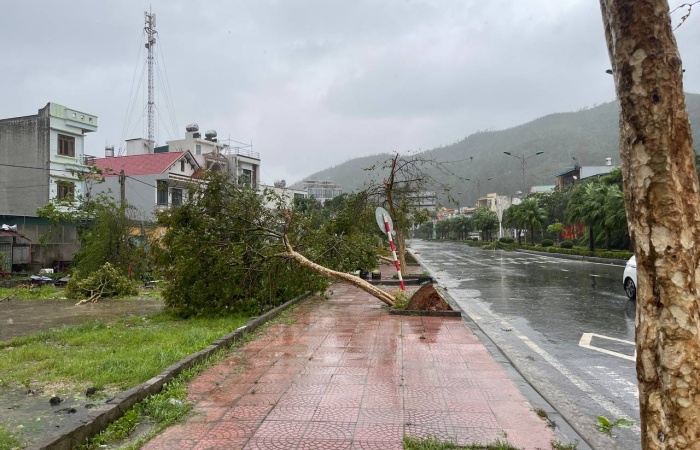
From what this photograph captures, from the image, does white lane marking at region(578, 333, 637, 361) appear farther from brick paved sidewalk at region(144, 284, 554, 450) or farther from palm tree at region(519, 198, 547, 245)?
palm tree at region(519, 198, 547, 245)

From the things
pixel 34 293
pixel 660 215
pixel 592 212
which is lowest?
pixel 34 293

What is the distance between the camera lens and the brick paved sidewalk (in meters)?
3.98

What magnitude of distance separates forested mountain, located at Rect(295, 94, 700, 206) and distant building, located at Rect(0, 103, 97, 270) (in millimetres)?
83347

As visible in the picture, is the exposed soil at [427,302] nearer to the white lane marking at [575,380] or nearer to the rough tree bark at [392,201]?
the white lane marking at [575,380]

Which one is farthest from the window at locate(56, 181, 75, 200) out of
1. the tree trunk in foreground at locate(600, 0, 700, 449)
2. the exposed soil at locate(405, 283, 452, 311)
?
the tree trunk in foreground at locate(600, 0, 700, 449)

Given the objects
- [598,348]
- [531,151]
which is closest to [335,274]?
[598,348]

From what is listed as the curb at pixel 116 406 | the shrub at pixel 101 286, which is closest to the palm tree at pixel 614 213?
the shrub at pixel 101 286

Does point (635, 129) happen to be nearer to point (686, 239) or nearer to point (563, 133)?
point (686, 239)

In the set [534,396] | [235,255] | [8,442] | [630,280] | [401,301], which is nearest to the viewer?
[8,442]

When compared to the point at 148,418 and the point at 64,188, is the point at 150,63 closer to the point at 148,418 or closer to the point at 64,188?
the point at 64,188

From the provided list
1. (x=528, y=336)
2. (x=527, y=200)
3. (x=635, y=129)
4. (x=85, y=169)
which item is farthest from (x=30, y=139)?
(x=527, y=200)

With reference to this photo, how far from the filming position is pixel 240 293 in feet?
37.5

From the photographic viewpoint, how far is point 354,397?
495 centimetres

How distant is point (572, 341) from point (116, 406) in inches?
265
